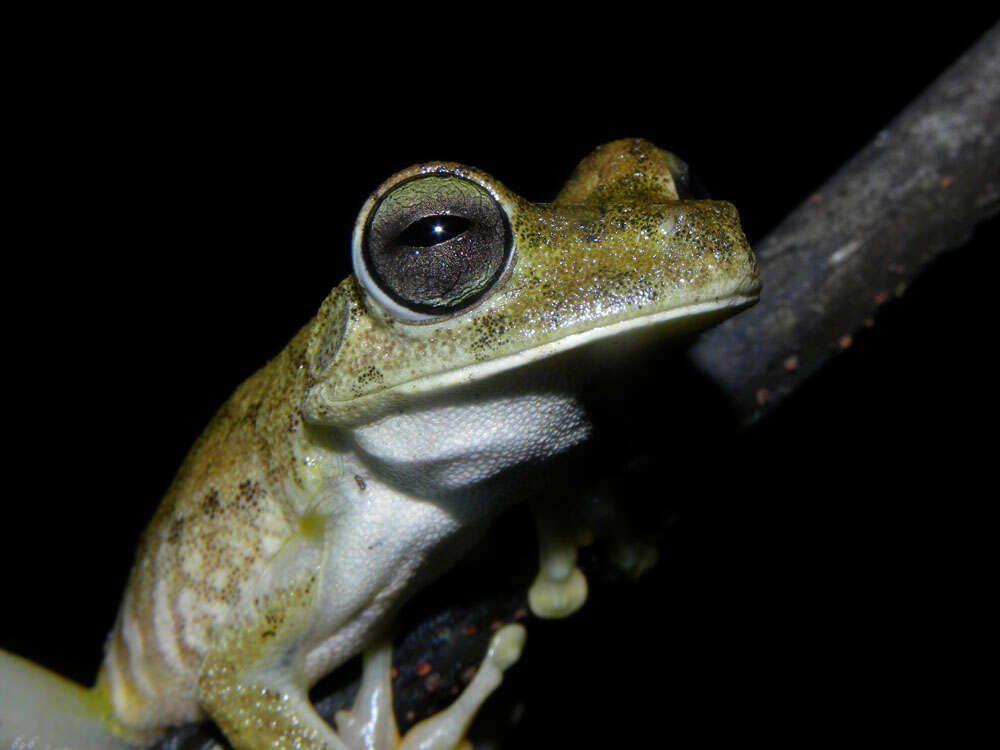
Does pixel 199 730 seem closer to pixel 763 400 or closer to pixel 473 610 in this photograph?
pixel 473 610

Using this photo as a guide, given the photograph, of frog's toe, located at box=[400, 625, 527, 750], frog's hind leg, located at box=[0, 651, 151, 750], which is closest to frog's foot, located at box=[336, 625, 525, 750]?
frog's toe, located at box=[400, 625, 527, 750]

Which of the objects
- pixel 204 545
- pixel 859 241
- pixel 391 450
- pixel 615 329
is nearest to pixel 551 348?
pixel 615 329

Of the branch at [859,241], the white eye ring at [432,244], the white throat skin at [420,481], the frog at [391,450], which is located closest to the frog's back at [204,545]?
the frog at [391,450]

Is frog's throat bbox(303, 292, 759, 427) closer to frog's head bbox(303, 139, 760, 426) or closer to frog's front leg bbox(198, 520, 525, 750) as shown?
frog's head bbox(303, 139, 760, 426)

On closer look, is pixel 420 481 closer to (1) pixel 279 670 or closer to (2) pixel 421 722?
(1) pixel 279 670

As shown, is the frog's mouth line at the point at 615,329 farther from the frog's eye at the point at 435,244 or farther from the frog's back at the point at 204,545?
the frog's back at the point at 204,545

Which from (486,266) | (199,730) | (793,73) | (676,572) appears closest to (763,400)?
(676,572)
